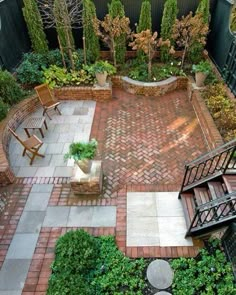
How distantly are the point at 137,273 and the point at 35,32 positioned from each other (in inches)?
322

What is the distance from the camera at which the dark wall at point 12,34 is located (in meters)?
7.63

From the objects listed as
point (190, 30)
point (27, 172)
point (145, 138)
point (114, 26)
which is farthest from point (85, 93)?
point (190, 30)

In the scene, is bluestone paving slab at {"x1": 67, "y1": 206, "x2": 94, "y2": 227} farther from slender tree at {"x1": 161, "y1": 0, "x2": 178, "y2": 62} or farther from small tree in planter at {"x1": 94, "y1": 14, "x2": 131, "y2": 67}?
slender tree at {"x1": 161, "y1": 0, "x2": 178, "y2": 62}

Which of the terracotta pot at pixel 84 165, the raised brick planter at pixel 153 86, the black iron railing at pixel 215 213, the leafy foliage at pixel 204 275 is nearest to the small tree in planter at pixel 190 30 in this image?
the raised brick planter at pixel 153 86

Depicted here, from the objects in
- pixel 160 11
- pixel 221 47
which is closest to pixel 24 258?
pixel 221 47

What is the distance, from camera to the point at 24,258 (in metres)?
4.02

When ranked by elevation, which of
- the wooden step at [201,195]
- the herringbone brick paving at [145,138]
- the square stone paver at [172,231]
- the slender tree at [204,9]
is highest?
the slender tree at [204,9]

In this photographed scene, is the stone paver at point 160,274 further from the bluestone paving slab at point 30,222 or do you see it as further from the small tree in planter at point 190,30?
the small tree in planter at point 190,30

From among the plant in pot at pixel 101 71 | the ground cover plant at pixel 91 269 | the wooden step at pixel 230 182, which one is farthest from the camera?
the plant in pot at pixel 101 71

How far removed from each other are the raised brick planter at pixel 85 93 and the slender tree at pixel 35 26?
2.05 m

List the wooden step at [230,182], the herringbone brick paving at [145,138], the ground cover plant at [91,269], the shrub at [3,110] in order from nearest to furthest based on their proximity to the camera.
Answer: the ground cover plant at [91,269] < the wooden step at [230,182] < the herringbone brick paving at [145,138] < the shrub at [3,110]

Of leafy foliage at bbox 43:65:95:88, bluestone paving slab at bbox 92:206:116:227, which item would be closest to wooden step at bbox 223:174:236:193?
bluestone paving slab at bbox 92:206:116:227

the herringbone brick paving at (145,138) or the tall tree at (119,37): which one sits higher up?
the tall tree at (119,37)

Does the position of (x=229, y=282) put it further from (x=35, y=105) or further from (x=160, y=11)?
(x=160, y=11)
